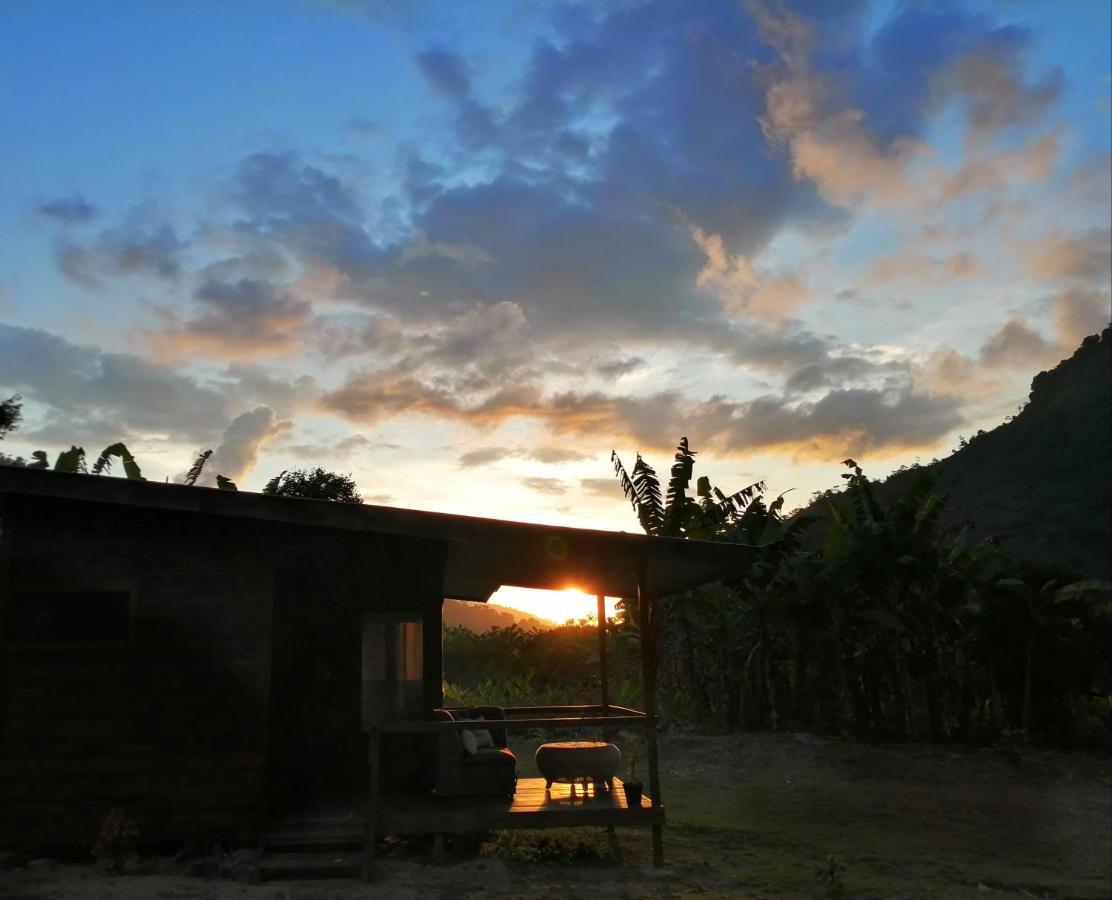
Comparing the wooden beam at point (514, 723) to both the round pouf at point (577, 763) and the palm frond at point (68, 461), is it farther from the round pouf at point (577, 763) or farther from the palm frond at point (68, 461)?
the palm frond at point (68, 461)

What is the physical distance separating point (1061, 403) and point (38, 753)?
5964 cm

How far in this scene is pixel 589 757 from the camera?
412 inches

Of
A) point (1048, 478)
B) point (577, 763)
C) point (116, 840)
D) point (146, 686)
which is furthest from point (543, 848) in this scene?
point (1048, 478)

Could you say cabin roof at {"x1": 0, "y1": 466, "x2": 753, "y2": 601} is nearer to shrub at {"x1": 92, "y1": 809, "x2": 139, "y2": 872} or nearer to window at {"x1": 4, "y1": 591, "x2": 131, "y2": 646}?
window at {"x1": 4, "y1": 591, "x2": 131, "y2": 646}

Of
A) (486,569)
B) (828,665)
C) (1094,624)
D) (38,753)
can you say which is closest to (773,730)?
(828,665)

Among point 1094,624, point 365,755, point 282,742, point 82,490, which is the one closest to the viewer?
point 82,490

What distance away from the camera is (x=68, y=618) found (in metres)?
10.1

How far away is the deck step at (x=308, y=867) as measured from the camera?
8.74m

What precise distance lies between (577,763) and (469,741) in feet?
4.20

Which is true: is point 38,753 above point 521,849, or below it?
above

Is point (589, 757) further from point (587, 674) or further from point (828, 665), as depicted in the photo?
point (587, 674)

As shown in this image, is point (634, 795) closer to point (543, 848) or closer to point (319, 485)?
point (543, 848)

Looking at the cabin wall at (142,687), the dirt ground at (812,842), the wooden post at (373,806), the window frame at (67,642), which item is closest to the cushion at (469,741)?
the dirt ground at (812,842)

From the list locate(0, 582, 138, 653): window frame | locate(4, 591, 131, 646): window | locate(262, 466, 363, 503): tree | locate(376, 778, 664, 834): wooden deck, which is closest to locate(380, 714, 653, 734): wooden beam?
locate(376, 778, 664, 834): wooden deck
